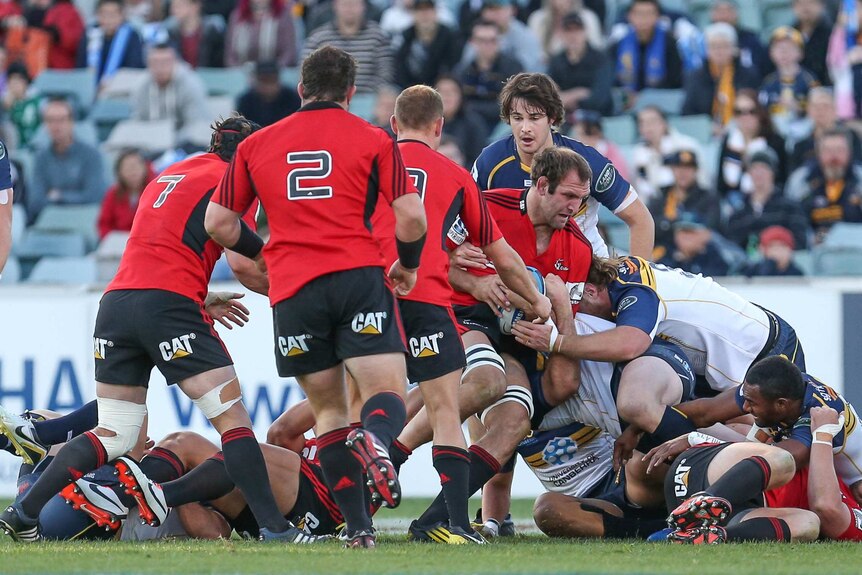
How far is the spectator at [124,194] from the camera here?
1336 cm

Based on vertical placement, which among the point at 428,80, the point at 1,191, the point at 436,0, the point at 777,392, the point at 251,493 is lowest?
the point at 251,493

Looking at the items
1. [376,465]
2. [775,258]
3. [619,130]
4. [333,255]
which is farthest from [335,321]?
[619,130]

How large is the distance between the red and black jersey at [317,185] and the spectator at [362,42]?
889 centimetres

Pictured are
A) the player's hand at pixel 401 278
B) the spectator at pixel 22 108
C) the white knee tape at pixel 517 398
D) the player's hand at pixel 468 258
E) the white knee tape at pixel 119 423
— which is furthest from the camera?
the spectator at pixel 22 108

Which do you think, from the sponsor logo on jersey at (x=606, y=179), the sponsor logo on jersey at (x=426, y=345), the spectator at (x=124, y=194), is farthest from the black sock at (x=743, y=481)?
the spectator at (x=124, y=194)

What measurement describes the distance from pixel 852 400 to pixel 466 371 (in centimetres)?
445

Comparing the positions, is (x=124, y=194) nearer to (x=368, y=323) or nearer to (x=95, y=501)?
(x=95, y=501)

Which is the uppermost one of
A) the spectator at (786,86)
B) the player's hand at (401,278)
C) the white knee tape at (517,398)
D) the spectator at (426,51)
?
the spectator at (426,51)

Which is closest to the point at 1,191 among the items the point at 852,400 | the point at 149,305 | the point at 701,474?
the point at 149,305

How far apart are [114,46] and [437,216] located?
10.1 metres

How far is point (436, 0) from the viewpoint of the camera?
15648mm

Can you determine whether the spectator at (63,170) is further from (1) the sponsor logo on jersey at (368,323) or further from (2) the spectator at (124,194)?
(1) the sponsor logo on jersey at (368,323)

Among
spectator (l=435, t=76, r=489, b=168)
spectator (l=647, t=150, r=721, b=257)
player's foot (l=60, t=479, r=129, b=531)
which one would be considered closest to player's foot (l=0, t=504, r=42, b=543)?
player's foot (l=60, t=479, r=129, b=531)

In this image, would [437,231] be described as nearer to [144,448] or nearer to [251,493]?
[251,493]
